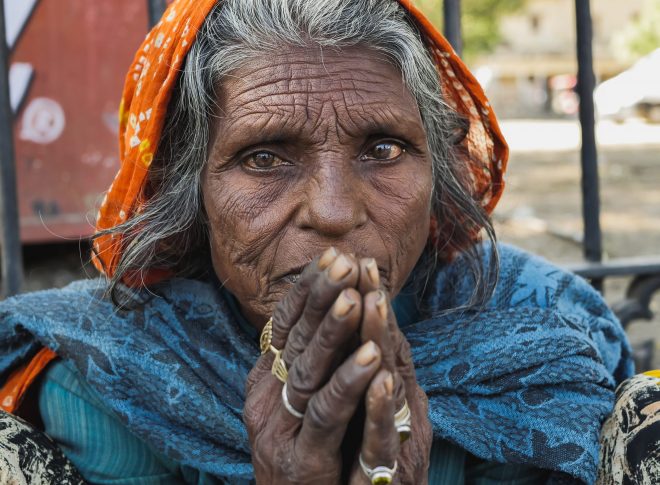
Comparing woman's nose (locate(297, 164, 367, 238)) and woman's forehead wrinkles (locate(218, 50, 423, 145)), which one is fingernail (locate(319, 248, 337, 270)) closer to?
woman's nose (locate(297, 164, 367, 238))

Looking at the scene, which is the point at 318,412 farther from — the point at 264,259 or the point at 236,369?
the point at 236,369

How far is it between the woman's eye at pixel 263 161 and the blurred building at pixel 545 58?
30.5 meters

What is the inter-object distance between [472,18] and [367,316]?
75.8ft

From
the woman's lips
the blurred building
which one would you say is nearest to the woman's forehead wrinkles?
the woman's lips

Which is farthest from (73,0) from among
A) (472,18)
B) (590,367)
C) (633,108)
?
(633,108)

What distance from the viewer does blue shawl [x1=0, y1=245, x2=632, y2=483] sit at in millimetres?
1929

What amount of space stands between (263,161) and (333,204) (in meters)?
0.22

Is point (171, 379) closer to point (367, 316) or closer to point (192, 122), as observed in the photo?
point (192, 122)

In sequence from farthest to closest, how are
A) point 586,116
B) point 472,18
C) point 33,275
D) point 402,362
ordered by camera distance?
point 472,18 < point 33,275 < point 586,116 < point 402,362

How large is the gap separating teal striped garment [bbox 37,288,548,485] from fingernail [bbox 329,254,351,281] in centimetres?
85

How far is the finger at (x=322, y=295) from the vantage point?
1.29 m

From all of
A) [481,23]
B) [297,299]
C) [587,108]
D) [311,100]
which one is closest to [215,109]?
[311,100]

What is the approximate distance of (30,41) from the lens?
5402 mm

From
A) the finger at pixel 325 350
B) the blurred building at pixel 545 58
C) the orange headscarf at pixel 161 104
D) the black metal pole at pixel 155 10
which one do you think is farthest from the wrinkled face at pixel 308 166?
the blurred building at pixel 545 58
